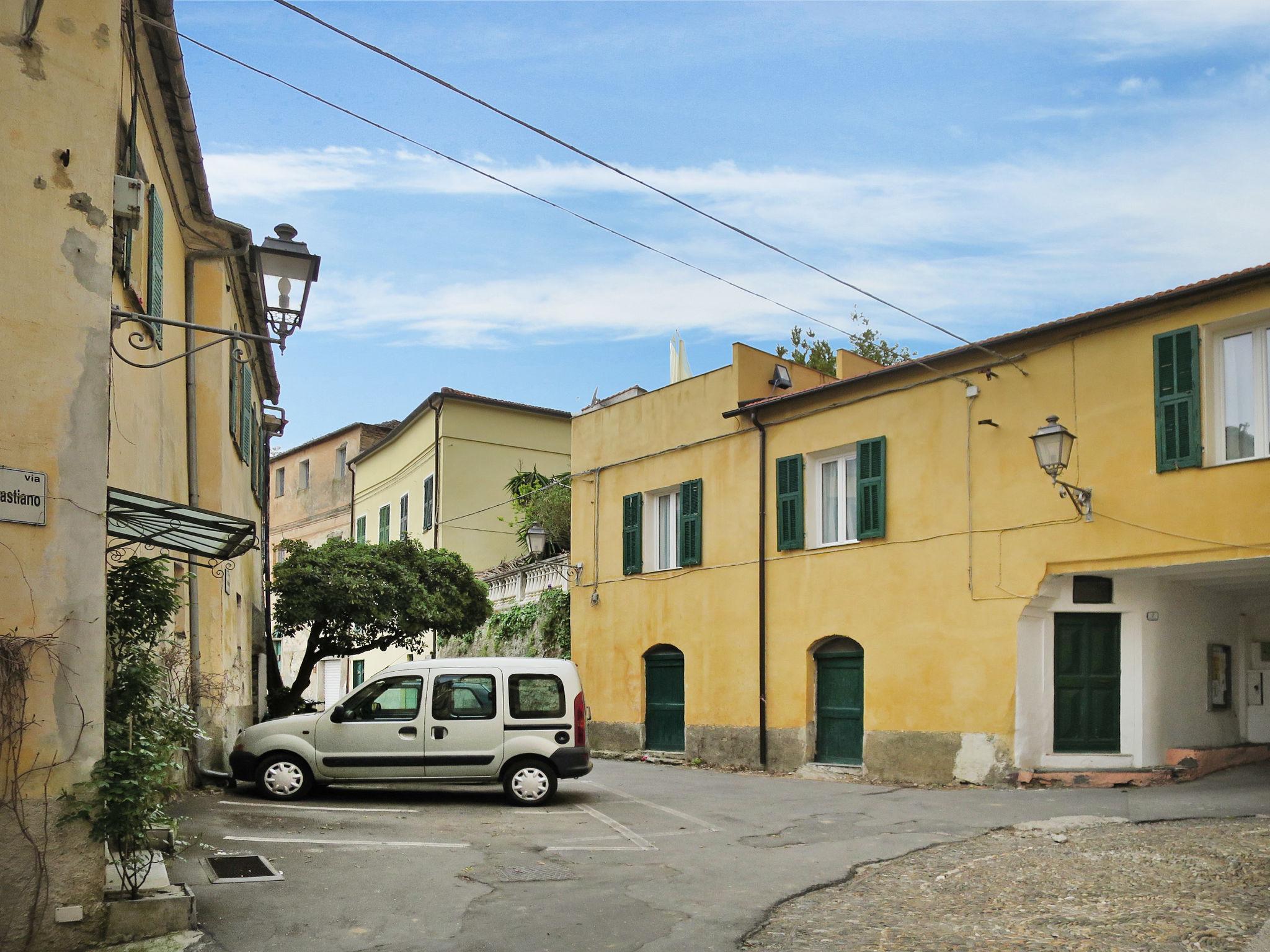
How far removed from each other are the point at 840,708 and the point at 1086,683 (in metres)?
3.85

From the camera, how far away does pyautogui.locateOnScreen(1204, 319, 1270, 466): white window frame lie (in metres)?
12.3

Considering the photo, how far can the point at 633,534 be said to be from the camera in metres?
21.3

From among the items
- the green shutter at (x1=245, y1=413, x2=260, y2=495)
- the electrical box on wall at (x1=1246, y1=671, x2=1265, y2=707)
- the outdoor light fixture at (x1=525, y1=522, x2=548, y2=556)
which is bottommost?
the electrical box on wall at (x1=1246, y1=671, x2=1265, y2=707)

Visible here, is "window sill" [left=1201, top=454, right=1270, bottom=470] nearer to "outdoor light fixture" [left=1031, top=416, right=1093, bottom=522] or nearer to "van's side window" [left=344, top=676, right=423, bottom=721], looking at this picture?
"outdoor light fixture" [left=1031, top=416, right=1093, bottom=522]

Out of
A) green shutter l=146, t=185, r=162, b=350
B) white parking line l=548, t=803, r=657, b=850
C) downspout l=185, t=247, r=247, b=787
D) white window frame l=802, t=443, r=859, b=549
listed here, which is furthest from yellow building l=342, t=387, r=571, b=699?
A: green shutter l=146, t=185, r=162, b=350

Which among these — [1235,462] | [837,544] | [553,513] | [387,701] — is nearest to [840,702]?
[837,544]

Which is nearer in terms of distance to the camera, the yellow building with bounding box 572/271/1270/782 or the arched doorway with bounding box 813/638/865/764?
the yellow building with bounding box 572/271/1270/782

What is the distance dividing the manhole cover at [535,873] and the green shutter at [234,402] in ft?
29.9

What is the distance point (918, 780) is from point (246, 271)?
11.7 metres

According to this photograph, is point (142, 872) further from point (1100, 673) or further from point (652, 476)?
point (652, 476)

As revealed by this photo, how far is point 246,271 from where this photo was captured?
1653cm

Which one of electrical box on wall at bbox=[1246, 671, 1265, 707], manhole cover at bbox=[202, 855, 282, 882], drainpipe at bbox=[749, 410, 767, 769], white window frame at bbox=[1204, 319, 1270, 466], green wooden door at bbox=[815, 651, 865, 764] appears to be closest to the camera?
manhole cover at bbox=[202, 855, 282, 882]

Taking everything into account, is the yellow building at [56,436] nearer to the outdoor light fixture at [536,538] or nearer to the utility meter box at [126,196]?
the utility meter box at [126,196]

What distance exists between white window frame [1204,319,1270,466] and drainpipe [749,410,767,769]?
23.6 feet
